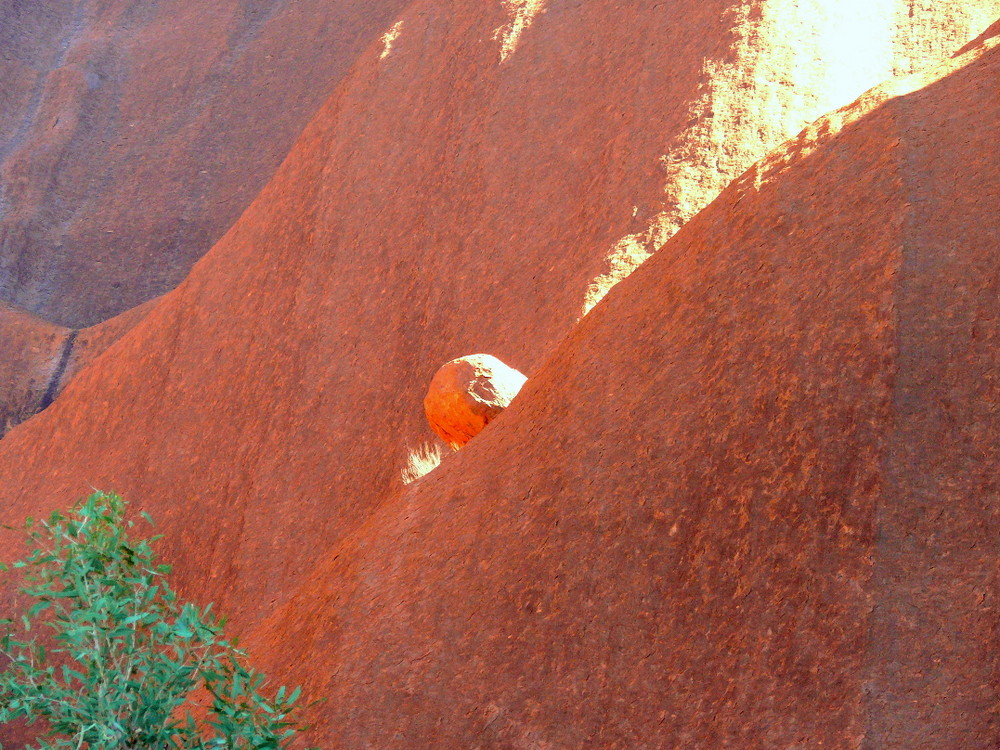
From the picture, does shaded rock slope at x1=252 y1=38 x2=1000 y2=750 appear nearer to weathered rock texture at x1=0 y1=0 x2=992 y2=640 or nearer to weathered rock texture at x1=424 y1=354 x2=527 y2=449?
weathered rock texture at x1=424 y1=354 x2=527 y2=449

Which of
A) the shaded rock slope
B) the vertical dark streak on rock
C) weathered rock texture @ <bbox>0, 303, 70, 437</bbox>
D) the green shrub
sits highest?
the green shrub

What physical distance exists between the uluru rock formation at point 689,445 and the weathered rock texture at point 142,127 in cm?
678

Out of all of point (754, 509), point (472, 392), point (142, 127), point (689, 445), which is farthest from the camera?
point (142, 127)

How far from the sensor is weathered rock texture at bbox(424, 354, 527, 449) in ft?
18.0

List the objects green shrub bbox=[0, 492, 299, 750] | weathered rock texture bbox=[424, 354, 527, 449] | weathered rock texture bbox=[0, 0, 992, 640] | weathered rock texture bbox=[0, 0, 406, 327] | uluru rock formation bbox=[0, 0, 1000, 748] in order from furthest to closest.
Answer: weathered rock texture bbox=[0, 0, 406, 327] → weathered rock texture bbox=[0, 0, 992, 640] → weathered rock texture bbox=[424, 354, 527, 449] → uluru rock formation bbox=[0, 0, 1000, 748] → green shrub bbox=[0, 492, 299, 750]

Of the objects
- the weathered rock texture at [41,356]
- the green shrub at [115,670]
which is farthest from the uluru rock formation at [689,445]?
the weathered rock texture at [41,356]

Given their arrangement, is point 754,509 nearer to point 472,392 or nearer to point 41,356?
point 472,392

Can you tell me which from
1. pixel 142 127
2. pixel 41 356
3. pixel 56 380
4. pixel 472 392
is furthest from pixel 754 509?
pixel 142 127

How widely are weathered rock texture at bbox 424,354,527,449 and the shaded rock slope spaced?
0.98 m

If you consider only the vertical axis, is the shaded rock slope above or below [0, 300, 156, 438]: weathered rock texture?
above

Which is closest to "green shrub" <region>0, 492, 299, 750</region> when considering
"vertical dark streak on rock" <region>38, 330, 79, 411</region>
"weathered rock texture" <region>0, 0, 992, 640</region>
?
"weathered rock texture" <region>0, 0, 992, 640</region>

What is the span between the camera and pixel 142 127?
14.2m

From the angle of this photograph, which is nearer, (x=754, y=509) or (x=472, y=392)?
(x=754, y=509)

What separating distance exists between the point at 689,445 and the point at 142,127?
12.5m
